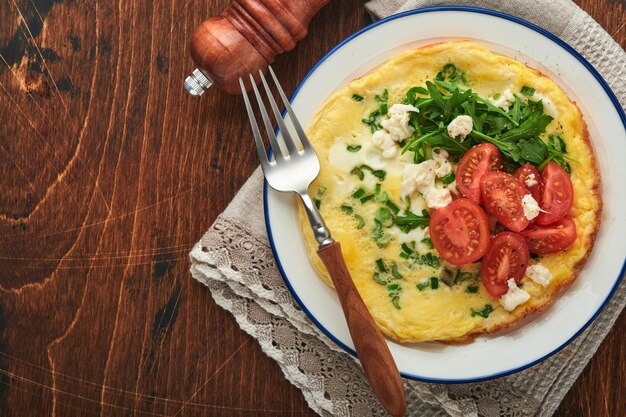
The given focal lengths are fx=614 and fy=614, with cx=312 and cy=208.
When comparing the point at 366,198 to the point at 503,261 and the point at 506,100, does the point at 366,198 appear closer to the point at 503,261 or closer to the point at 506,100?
the point at 503,261

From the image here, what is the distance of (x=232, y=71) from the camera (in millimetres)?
2988

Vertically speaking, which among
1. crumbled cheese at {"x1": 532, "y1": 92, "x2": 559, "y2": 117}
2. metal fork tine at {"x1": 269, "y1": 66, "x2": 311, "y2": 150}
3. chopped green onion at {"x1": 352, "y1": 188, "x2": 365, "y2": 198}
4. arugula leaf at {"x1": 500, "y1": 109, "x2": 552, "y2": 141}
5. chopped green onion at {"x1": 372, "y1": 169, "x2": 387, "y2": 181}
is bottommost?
chopped green onion at {"x1": 352, "y1": 188, "x2": 365, "y2": 198}

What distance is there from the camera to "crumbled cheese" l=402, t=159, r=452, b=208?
9.09 ft

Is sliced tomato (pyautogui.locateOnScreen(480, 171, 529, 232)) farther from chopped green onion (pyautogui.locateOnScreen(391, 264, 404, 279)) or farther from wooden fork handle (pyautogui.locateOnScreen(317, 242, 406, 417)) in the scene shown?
wooden fork handle (pyautogui.locateOnScreen(317, 242, 406, 417))

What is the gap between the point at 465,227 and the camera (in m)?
2.72

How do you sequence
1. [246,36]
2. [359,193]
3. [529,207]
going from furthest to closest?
[246,36], [359,193], [529,207]

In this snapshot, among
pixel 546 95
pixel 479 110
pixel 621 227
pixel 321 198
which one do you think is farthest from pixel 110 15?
pixel 621 227

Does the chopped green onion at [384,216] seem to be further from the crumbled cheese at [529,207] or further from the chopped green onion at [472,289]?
the crumbled cheese at [529,207]

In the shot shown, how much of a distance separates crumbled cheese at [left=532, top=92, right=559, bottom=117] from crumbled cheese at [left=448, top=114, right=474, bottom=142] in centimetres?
35

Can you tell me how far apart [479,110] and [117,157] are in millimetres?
1867

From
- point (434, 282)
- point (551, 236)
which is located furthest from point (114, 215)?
point (551, 236)

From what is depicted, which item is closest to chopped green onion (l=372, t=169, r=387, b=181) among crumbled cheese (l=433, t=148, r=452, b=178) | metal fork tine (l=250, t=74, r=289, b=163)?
crumbled cheese (l=433, t=148, r=452, b=178)

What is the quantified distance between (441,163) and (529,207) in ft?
1.43

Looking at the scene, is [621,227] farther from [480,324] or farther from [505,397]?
[505,397]
